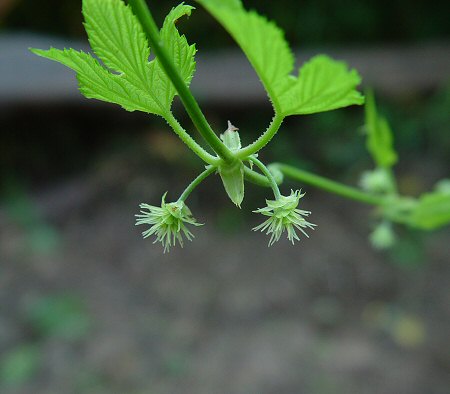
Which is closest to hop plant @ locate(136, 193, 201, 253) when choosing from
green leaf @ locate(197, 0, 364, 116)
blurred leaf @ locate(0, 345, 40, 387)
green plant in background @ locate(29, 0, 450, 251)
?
green plant in background @ locate(29, 0, 450, 251)

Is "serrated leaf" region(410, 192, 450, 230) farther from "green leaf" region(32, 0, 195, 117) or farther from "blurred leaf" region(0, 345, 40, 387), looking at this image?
"blurred leaf" region(0, 345, 40, 387)

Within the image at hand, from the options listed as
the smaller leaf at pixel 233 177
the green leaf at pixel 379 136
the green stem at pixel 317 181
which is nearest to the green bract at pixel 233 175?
the smaller leaf at pixel 233 177

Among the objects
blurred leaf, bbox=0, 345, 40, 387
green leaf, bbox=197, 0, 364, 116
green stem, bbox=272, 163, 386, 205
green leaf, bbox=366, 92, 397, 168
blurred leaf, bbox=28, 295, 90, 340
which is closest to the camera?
green leaf, bbox=197, 0, 364, 116

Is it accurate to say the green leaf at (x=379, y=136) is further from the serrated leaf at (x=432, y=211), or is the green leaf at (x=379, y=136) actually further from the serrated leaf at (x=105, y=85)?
the serrated leaf at (x=105, y=85)

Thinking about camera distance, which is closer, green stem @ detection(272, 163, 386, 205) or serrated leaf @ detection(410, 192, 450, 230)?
green stem @ detection(272, 163, 386, 205)

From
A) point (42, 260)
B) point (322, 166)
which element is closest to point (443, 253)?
point (322, 166)

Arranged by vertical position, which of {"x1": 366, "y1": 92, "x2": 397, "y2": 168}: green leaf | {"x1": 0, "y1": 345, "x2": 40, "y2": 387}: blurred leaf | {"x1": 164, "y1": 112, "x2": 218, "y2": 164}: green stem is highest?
{"x1": 366, "y1": 92, "x2": 397, "y2": 168}: green leaf

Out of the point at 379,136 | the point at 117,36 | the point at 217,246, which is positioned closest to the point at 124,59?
the point at 117,36
